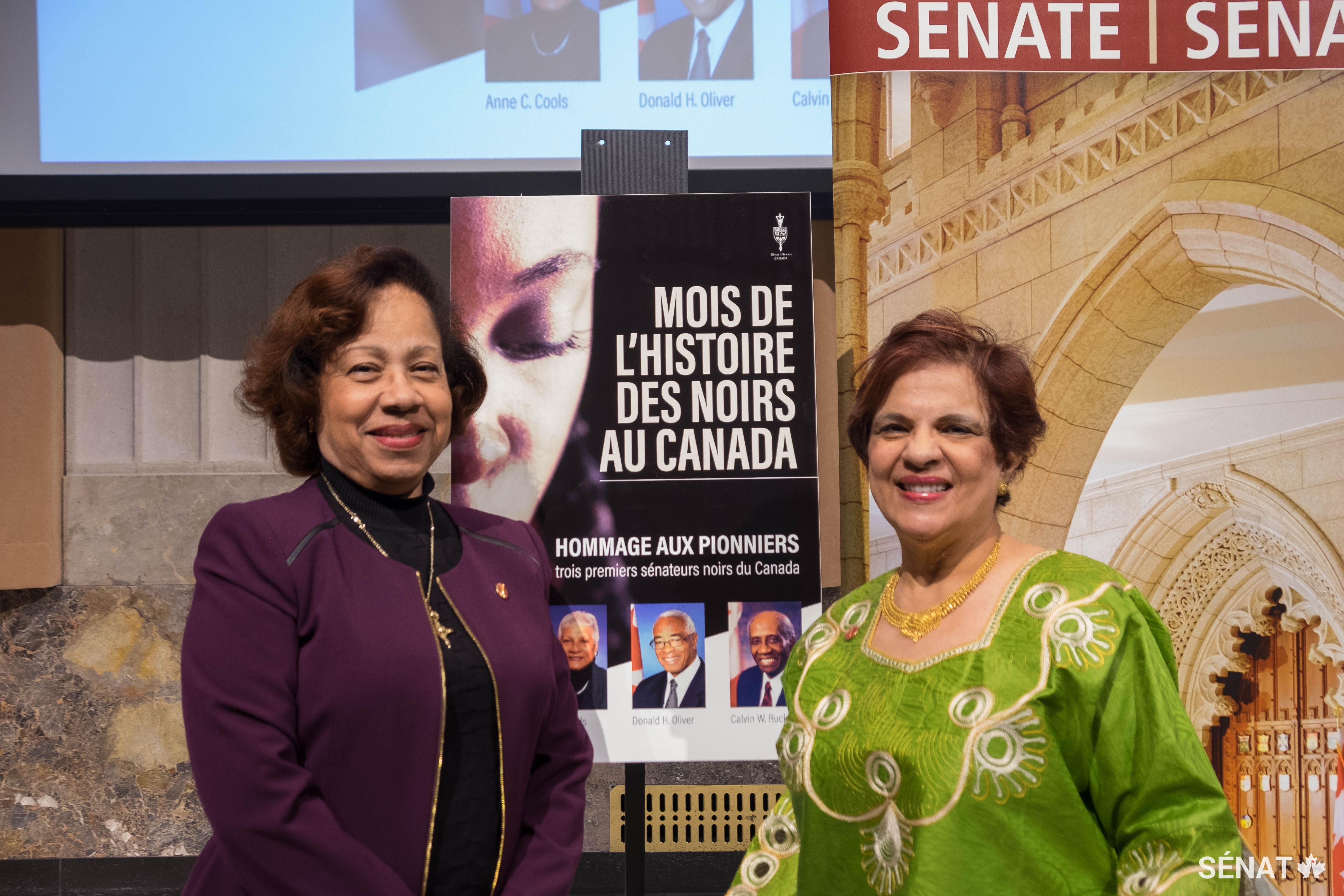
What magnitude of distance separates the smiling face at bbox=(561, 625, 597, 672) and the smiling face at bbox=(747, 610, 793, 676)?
34cm

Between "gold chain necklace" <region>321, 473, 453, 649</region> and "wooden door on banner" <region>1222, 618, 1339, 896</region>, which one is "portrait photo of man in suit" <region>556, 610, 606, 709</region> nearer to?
"gold chain necklace" <region>321, 473, 453, 649</region>

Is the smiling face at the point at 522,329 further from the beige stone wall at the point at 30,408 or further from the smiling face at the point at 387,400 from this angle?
the beige stone wall at the point at 30,408

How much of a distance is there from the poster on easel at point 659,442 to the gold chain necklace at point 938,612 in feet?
2.49

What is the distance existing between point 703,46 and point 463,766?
226 centimetres

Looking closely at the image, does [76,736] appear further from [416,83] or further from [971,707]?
[971,707]

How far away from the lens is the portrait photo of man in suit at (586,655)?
2105 mm

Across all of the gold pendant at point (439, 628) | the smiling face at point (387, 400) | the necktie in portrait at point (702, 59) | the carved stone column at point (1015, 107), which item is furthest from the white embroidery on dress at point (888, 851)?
the necktie in portrait at point (702, 59)

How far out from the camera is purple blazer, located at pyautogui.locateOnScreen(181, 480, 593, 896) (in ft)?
3.86

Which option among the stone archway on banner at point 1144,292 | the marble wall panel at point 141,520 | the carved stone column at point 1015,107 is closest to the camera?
the stone archway on banner at point 1144,292

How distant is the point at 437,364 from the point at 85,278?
316 centimetres

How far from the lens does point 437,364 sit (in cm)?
145

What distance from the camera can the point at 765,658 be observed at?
2.13 meters

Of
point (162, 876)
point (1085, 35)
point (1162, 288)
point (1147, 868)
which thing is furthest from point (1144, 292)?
point (162, 876)

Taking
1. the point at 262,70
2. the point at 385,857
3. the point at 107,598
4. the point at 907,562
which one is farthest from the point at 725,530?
the point at 107,598
